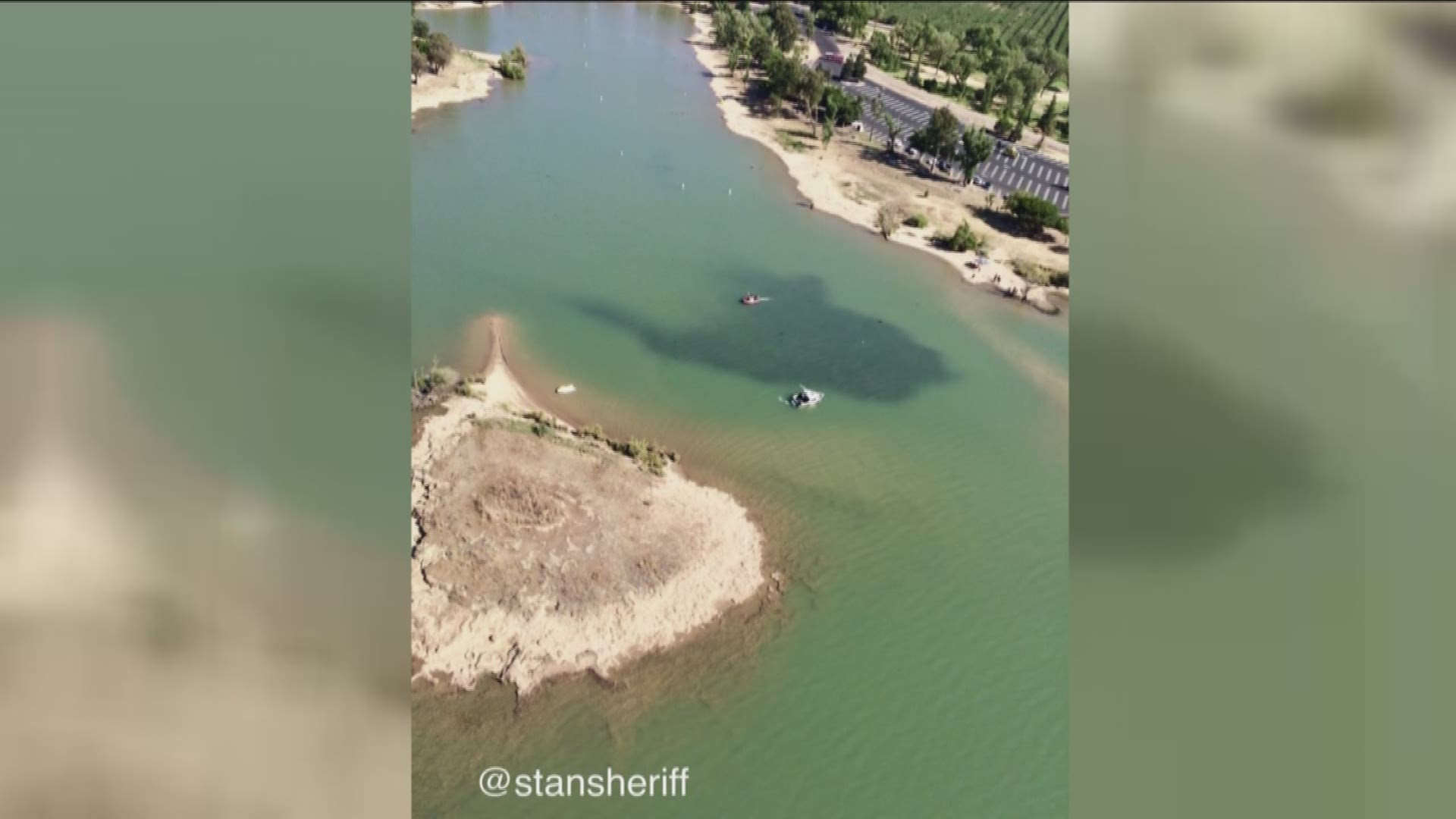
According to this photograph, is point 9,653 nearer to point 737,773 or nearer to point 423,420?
point 737,773

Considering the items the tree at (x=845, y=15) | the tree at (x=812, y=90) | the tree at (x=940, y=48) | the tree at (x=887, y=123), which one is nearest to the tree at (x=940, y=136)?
the tree at (x=887, y=123)

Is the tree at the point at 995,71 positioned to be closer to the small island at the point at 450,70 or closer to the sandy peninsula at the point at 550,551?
the small island at the point at 450,70

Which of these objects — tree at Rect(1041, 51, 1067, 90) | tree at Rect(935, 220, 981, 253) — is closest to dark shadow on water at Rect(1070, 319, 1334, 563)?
tree at Rect(935, 220, 981, 253)

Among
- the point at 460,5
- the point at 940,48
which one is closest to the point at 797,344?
the point at 940,48

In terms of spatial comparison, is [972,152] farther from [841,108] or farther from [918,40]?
[918,40]

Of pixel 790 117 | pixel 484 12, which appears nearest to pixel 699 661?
pixel 790 117

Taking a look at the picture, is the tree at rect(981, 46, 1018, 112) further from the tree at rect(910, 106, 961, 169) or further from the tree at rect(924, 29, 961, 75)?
the tree at rect(910, 106, 961, 169)
